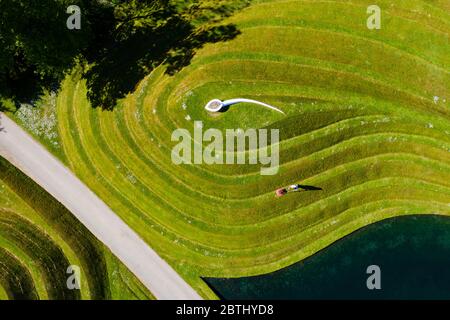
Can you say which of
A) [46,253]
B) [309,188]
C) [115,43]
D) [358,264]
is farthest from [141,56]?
[358,264]

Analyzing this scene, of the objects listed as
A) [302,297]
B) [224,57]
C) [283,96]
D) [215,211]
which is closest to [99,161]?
[215,211]

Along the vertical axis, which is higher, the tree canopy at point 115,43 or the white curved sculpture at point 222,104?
the tree canopy at point 115,43

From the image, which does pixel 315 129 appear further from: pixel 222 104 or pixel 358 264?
pixel 358 264

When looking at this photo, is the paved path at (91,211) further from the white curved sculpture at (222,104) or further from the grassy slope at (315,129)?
the white curved sculpture at (222,104)

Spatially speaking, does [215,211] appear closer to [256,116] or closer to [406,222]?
[256,116]

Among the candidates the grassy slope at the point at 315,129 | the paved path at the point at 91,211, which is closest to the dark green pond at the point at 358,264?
the grassy slope at the point at 315,129

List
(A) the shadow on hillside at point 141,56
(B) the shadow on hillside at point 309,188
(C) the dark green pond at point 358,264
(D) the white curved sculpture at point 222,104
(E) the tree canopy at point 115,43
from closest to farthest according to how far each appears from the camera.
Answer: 1. (D) the white curved sculpture at point 222,104
2. (E) the tree canopy at point 115,43
3. (C) the dark green pond at point 358,264
4. (B) the shadow on hillside at point 309,188
5. (A) the shadow on hillside at point 141,56

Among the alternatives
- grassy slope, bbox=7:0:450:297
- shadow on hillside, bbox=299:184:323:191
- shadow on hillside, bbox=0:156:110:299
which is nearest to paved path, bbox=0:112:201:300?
shadow on hillside, bbox=0:156:110:299

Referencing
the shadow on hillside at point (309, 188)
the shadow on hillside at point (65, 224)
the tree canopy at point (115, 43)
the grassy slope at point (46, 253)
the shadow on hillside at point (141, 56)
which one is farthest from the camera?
the shadow on hillside at point (141, 56)
